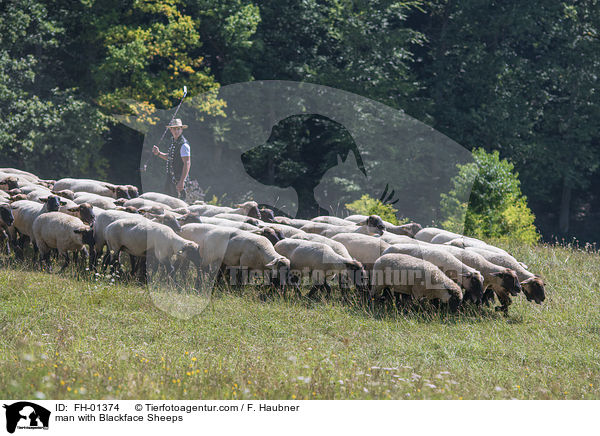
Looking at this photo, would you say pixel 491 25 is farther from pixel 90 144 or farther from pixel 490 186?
pixel 90 144

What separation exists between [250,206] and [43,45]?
1567 centimetres

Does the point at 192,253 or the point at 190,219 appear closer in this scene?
the point at 192,253

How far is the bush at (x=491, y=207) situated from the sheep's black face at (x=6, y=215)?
11506 millimetres

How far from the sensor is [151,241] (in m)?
9.82

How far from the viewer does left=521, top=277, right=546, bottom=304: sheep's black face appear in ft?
30.6

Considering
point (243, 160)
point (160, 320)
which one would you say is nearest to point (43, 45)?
point (243, 160)

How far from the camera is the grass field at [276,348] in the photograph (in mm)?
5719

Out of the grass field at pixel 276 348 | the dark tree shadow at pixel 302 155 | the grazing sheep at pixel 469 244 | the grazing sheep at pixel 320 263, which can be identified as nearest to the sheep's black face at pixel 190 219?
the grass field at pixel 276 348

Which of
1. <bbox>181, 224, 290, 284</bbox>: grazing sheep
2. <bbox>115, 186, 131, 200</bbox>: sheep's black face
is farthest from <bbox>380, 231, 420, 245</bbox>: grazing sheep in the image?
<bbox>115, 186, 131, 200</bbox>: sheep's black face

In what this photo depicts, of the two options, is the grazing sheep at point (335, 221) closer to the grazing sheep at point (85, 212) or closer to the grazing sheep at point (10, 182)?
the grazing sheep at point (85, 212)

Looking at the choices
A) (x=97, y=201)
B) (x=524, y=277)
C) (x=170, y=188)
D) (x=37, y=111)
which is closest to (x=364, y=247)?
(x=524, y=277)

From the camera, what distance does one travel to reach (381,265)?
9.16 metres

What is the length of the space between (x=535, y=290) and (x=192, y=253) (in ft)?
17.7
